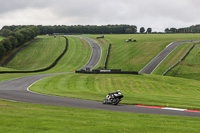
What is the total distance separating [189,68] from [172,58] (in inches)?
449

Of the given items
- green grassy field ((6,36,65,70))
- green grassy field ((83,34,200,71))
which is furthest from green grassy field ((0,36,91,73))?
green grassy field ((83,34,200,71))

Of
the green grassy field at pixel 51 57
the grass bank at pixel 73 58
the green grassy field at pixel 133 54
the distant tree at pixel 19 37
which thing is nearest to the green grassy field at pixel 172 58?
the green grassy field at pixel 133 54

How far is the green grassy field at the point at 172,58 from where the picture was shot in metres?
72.5

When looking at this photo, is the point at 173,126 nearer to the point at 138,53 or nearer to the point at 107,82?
the point at 107,82

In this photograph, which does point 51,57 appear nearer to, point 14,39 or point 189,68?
point 14,39

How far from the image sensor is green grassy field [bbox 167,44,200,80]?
2604 inches

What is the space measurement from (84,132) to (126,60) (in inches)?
3066

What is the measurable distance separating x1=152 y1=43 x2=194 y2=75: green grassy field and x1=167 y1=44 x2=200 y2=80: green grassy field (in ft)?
8.56

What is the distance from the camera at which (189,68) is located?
7012 cm

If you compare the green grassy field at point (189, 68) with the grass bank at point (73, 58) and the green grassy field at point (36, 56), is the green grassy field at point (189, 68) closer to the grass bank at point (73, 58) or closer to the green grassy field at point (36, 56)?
the grass bank at point (73, 58)

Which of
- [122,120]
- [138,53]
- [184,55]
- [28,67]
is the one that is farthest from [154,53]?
[122,120]

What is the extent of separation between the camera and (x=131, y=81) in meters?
47.9

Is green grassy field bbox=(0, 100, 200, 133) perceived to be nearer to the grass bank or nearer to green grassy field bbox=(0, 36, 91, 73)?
the grass bank

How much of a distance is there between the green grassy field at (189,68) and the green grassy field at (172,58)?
261 cm
